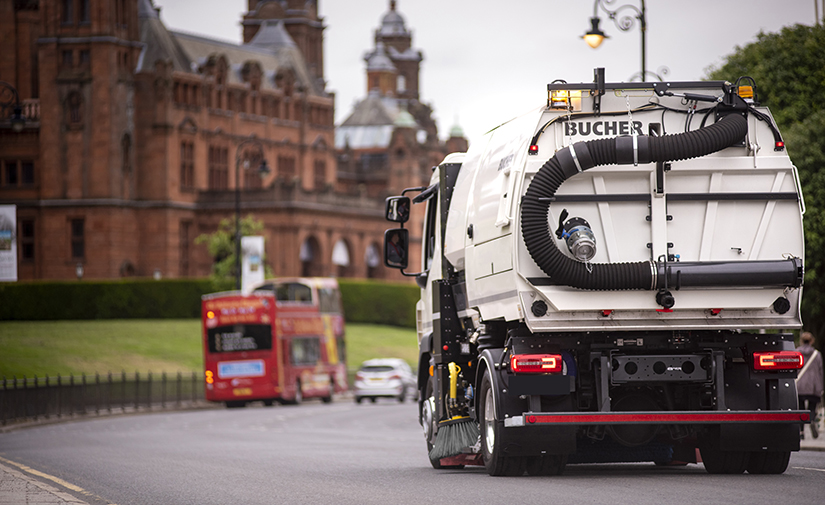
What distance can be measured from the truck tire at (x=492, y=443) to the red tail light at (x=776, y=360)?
2.49m

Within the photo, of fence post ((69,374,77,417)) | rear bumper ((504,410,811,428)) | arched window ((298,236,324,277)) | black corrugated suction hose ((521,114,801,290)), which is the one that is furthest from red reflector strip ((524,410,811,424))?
arched window ((298,236,324,277))

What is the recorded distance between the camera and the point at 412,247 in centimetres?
10662

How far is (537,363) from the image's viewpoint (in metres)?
12.5

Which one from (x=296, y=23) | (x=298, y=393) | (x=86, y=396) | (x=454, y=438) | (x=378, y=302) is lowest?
(x=298, y=393)

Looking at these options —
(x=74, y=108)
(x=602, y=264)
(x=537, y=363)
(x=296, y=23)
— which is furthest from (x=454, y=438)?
(x=296, y=23)

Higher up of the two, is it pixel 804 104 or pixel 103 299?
pixel 804 104

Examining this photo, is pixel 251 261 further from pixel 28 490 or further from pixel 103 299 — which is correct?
pixel 28 490

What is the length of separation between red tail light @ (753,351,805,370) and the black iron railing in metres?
25.1

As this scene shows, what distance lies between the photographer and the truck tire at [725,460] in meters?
13.5

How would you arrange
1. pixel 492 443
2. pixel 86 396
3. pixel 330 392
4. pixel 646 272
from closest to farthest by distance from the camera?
pixel 646 272 → pixel 492 443 → pixel 86 396 → pixel 330 392

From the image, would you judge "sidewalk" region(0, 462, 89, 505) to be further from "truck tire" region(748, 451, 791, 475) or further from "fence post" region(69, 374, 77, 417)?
"fence post" region(69, 374, 77, 417)

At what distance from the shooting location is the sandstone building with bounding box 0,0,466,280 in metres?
79.9

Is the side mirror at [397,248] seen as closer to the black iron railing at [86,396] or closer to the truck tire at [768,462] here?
the truck tire at [768,462]

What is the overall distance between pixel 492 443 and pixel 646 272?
2461mm
